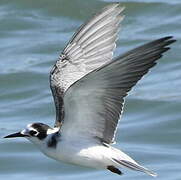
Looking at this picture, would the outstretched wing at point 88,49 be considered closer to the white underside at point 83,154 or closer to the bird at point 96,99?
the bird at point 96,99

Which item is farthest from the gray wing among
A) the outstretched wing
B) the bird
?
the outstretched wing

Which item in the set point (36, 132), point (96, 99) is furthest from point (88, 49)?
point (96, 99)

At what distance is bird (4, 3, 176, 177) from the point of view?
7.12 metres

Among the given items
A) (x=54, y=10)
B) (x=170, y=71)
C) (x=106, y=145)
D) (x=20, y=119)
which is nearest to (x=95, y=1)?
(x=54, y=10)

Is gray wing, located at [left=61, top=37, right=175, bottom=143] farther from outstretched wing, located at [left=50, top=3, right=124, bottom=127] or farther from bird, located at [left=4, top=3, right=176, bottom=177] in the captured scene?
outstretched wing, located at [left=50, top=3, right=124, bottom=127]

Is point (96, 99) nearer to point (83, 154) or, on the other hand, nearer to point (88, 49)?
point (83, 154)

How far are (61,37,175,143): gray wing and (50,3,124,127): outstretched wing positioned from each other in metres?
0.62

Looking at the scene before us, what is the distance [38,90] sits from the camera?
1288cm

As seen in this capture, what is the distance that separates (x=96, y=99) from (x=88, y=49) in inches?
55.5

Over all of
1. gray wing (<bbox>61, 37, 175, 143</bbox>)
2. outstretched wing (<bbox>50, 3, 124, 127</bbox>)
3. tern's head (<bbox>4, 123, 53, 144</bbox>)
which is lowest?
tern's head (<bbox>4, 123, 53, 144</bbox>)

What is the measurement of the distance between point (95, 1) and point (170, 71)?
2.48 meters

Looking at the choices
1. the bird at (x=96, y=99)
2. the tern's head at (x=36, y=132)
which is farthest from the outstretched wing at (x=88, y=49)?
the tern's head at (x=36, y=132)

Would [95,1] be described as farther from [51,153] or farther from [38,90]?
[51,153]

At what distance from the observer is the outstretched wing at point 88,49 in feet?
28.1
